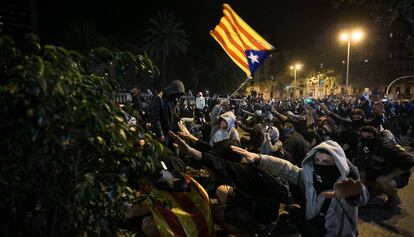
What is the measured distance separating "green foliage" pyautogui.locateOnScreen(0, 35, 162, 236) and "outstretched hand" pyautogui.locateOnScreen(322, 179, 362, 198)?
5.65 ft

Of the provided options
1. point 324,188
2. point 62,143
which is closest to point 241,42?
point 324,188

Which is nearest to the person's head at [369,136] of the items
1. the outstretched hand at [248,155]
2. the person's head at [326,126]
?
the person's head at [326,126]

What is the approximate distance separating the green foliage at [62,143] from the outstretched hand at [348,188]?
1723 mm

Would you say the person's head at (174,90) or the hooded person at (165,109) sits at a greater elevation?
the person's head at (174,90)

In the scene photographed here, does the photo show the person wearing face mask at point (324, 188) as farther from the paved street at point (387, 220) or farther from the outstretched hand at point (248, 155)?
the paved street at point (387, 220)

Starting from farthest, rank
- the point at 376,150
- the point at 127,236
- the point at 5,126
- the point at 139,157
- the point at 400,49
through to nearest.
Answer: the point at 400,49 → the point at 376,150 → the point at 127,236 → the point at 139,157 → the point at 5,126

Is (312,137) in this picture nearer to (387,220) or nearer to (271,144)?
(271,144)

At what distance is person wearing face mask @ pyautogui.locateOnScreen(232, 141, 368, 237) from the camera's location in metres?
3.14

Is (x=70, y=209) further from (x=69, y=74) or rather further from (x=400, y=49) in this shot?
(x=400, y=49)

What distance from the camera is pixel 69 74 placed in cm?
165

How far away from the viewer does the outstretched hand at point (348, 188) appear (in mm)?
2842

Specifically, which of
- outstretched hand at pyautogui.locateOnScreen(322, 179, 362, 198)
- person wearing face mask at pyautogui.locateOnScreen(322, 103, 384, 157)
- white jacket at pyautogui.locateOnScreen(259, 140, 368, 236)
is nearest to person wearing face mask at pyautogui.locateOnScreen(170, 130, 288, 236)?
white jacket at pyautogui.locateOnScreen(259, 140, 368, 236)

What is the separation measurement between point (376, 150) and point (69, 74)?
567 centimetres

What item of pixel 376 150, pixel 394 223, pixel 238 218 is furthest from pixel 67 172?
pixel 376 150
